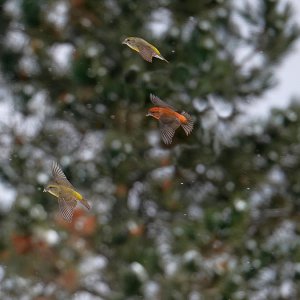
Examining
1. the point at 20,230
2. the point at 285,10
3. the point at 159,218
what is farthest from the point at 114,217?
the point at 285,10

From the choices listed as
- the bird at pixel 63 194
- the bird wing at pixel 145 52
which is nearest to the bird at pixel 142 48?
the bird wing at pixel 145 52

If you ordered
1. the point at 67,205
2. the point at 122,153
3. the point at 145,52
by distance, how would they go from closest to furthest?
the point at 67,205 → the point at 145,52 → the point at 122,153

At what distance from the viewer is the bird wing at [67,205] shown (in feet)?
3.14

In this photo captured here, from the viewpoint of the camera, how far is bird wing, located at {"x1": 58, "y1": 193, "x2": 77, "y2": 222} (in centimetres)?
96

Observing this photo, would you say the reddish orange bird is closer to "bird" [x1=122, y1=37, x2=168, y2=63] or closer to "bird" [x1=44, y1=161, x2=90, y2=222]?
"bird" [x1=122, y1=37, x2=168, y2=63]

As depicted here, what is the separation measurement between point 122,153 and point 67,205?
2469 millimetres

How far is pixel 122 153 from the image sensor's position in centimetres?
346

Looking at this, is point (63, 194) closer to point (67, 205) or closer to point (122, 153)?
point (67, 205)

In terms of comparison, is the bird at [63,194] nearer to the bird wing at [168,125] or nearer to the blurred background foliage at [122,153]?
the bird wing at [168,125]

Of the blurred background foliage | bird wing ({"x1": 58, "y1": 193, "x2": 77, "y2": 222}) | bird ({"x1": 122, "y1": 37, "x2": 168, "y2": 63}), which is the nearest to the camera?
bird wing ({"x1": 58, "y1": 193, "x2": 77, "y2": 222})

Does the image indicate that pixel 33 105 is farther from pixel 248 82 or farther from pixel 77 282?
pixel 248 82

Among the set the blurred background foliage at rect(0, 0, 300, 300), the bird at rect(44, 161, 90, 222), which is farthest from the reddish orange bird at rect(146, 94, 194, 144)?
the blurred background foliage at rect(0, 0, 300, 300)

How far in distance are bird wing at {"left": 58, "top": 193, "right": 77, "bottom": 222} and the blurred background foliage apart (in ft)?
7.91

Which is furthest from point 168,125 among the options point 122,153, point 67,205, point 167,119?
point 122,153
